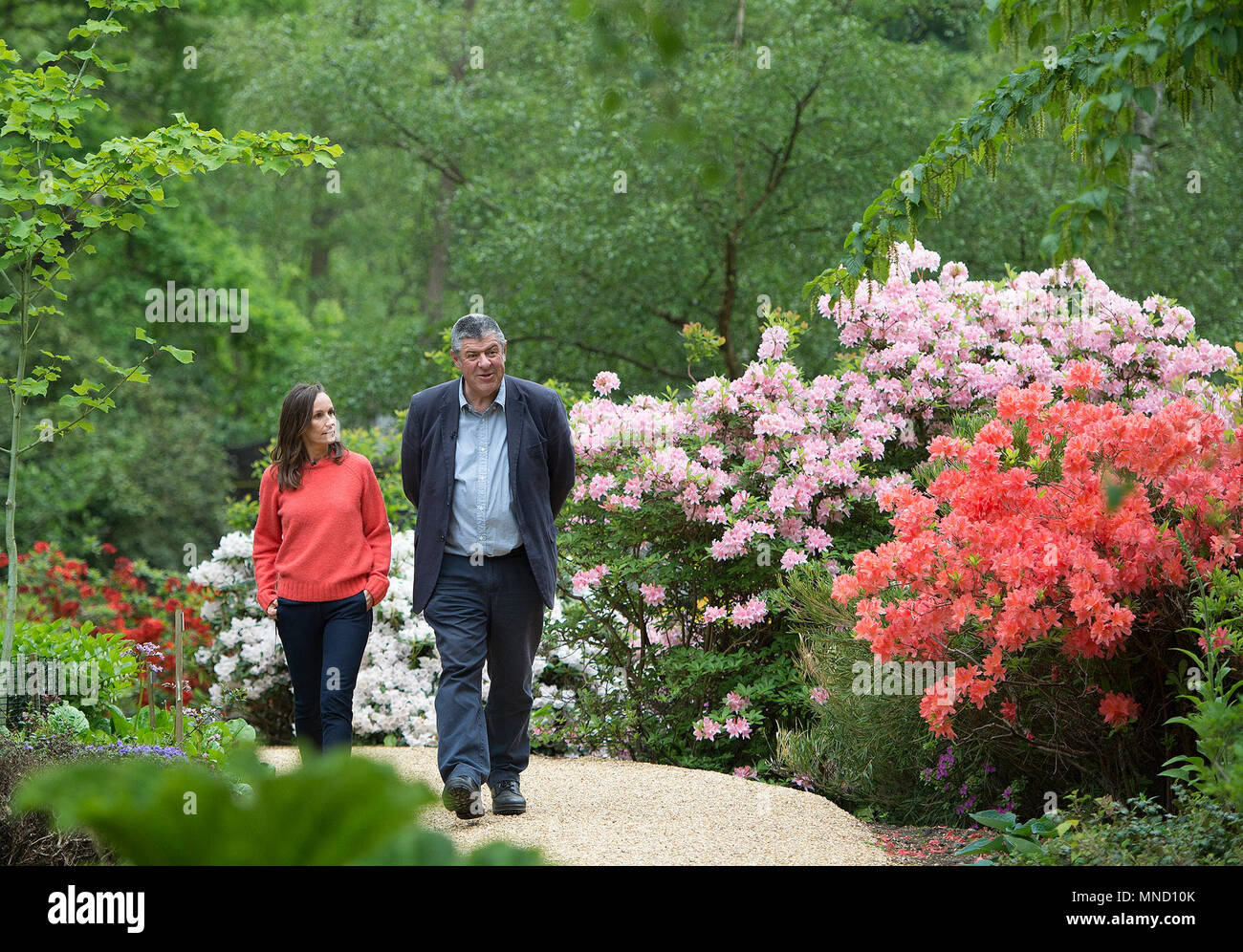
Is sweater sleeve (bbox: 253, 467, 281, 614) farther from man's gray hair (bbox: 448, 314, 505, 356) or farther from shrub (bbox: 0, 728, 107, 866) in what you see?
shrub (bbox: 0, 728, 107, 866)

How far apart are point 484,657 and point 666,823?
985 mm

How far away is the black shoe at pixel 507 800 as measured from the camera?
16.3ft

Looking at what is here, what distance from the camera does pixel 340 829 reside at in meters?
1.16

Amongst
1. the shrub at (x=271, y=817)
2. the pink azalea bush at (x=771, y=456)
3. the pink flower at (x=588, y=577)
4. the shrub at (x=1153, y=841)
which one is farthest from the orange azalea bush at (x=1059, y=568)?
the shrub at (x=271, y=817)

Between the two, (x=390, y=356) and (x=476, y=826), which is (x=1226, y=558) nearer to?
(x=476, y=826)

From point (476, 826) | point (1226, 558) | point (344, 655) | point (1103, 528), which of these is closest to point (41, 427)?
point (344, 655)

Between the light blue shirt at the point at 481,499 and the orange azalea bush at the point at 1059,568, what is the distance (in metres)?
1.37

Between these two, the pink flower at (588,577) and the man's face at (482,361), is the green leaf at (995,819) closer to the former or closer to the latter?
the man's face at (482,361)

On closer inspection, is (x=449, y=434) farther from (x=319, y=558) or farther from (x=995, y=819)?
(x=995, y=819)

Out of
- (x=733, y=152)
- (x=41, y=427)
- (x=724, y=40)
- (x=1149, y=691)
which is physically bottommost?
(x=1149, y=691)

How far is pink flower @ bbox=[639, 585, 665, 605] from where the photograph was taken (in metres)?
6.55

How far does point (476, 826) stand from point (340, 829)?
3.67 m

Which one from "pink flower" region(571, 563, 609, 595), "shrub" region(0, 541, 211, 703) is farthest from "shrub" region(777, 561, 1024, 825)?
"shrub" region(0, 541, 211, 703)

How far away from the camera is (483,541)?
500 centimetres
